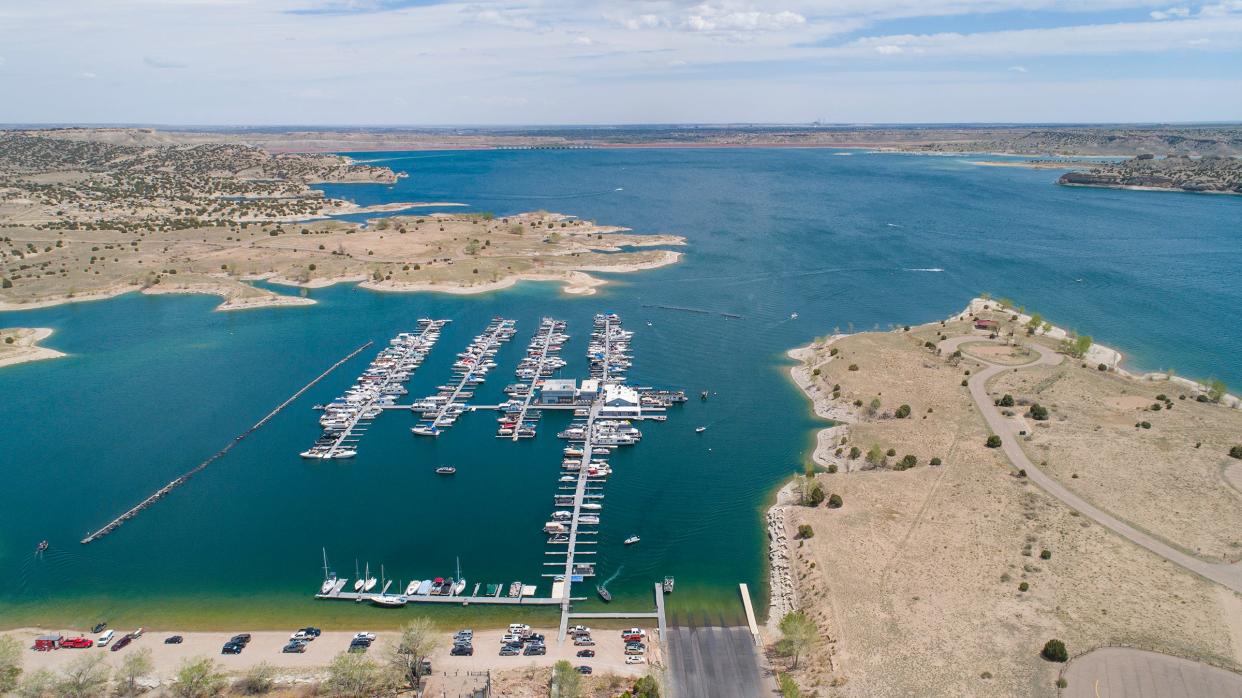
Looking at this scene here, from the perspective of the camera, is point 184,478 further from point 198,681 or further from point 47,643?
point 198,681

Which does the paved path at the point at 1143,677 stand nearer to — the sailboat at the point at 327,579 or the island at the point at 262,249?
the sailboat at the point at 327,579

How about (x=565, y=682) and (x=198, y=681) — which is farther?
(x=198, y=681)

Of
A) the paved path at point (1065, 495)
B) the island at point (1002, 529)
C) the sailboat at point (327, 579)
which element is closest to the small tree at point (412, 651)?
the sailboat at point (327, 579)

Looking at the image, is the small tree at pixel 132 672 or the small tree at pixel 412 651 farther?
the small tree at pixel 412 651

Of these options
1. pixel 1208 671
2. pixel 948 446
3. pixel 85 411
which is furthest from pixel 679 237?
pixel 1208 671

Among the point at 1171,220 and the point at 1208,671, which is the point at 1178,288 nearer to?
the point at 1171,220

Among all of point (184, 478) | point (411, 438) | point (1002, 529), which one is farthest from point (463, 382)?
point (1002, 529)
